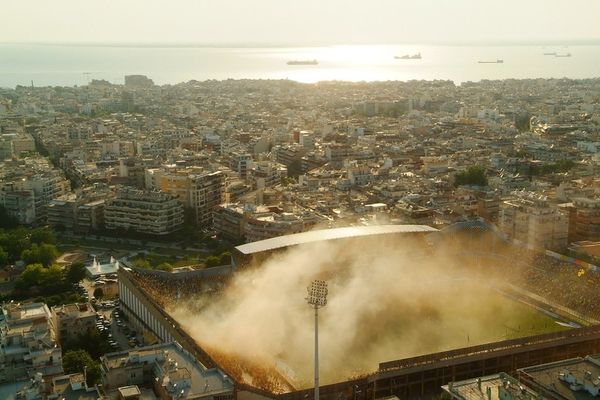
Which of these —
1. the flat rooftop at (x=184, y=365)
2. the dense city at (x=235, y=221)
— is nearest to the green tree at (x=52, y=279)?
the dense city at (x=235, y=221)

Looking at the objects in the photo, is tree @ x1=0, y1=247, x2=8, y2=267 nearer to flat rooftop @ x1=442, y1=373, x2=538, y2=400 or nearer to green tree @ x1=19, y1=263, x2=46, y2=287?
green tree @ x1=19, y1=263, x2=46, y2=287

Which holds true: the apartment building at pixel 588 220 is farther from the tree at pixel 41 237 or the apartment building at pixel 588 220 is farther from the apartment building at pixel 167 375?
the tree at pixel 41 237

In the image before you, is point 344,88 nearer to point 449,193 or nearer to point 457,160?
point 457,160

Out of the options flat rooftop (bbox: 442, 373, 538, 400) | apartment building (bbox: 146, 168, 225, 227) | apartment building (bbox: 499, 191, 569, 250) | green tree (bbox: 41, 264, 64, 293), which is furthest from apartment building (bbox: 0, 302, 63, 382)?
apartment building (bbox: 499, 191, 569, 250)

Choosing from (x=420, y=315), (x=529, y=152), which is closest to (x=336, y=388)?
(x=420, y=315)

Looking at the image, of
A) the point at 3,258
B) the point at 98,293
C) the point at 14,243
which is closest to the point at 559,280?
the point at 98,293

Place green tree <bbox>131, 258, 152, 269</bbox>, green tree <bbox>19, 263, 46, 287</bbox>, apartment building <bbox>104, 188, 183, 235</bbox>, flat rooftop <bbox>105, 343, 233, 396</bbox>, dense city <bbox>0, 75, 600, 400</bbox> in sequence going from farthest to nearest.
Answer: apartment building <bbox>104, 188, 183, 235</bbox>
green tree <bbox>131, 258, 152, 269</bbox>
green tree <bbox>19, 263, 46, 287</bbox>
dense city <bbox>0, 75, 600, 400</bbox>
flat rooftop <bbox>105, 343, 233, 396</bbox>
